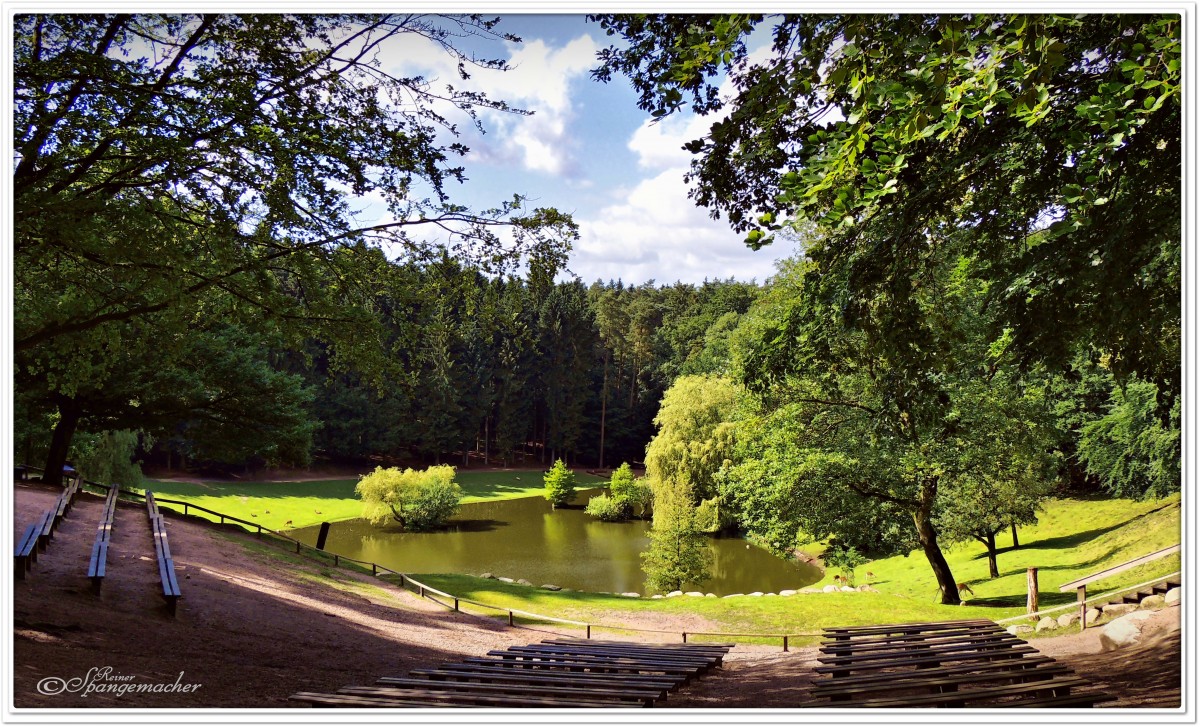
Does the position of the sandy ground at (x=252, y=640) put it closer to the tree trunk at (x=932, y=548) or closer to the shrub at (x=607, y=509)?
the tree trunk at (x=932, y=548)

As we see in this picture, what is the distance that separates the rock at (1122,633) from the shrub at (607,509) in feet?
74.4

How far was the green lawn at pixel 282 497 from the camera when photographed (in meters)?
25.8

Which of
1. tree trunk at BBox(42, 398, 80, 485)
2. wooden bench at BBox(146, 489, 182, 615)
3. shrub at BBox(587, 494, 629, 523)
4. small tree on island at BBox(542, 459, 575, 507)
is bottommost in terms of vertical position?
shrub at BBox(587, 494, 629, 523)

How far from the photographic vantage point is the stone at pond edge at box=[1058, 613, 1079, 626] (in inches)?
358

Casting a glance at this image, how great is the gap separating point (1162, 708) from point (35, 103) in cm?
799

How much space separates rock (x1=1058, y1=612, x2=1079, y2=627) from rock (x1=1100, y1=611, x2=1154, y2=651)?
97.5 inches

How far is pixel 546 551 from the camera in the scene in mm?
22562

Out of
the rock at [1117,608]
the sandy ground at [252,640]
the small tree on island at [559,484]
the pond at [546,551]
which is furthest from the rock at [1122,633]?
the small tree on island at [559,484]

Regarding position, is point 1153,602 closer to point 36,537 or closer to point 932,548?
point 932,548

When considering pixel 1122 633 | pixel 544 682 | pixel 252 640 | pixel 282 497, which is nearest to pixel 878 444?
pixel 1122 633

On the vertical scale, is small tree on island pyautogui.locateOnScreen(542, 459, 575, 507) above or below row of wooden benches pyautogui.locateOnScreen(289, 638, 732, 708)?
below

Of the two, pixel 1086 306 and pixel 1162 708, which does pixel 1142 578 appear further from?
pixel 1162 708

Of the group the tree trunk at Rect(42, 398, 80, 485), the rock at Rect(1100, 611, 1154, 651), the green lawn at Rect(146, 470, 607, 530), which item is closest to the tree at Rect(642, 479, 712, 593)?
the rock at Rect(1100, 611, 1154, 651)

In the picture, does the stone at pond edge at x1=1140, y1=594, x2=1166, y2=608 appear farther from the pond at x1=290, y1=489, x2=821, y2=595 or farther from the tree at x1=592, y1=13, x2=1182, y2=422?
the pond at x1=290, y1=489, x2=821, y2=595
